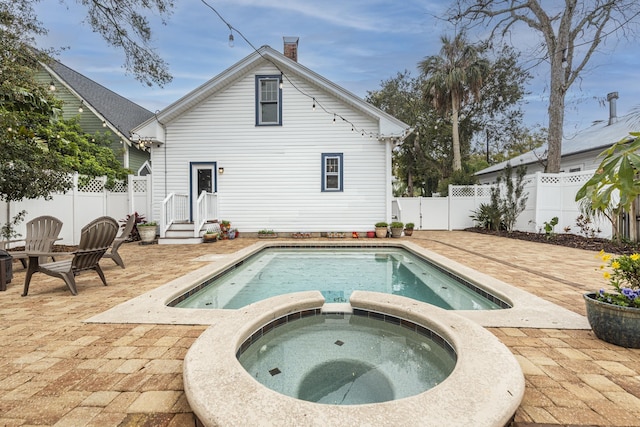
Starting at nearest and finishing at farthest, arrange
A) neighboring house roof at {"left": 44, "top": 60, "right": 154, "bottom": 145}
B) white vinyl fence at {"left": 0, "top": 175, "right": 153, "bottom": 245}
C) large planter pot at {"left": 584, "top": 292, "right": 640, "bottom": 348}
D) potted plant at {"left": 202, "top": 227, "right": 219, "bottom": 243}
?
large planter pot at {"left": 584, "top": 292, "right": 640, "bottom": 348} → white vinyl fence at {"left": 0, "top": 175, "right": 153, "bottom": 245} → potted plant at {"left": 202, "top": 227, "right": 219, "bottom": 243} → neighboring house roof at {"left": 44, "top": 60, "right": 154, "bottom": 145}

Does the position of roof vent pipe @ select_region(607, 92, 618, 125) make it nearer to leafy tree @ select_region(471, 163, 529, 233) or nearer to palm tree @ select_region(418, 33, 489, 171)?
palm tree @ select_region(418, 33, 489, 171)

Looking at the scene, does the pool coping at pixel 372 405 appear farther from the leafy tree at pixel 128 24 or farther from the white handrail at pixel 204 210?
the white handrail at pixel 204 210

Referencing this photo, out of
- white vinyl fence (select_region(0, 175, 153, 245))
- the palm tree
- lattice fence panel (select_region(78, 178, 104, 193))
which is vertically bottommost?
white vinyl fence (select_region(0, 175, 153, 245))

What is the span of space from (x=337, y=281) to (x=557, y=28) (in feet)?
48.1

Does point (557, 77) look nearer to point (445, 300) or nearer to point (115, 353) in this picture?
point (445, 300)

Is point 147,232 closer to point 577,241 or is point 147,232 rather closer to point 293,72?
point 293,72

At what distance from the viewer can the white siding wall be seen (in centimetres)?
1064

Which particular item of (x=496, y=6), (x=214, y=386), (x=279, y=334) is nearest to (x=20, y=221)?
(x=279, y=334)

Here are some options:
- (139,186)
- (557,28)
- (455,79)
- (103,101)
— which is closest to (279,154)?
(139,186)


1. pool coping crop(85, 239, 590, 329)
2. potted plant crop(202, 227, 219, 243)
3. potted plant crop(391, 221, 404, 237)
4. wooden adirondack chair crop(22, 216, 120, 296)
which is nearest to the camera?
pool coping crop(85, 239, 590, 329)

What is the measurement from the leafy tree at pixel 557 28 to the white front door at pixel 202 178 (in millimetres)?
11376

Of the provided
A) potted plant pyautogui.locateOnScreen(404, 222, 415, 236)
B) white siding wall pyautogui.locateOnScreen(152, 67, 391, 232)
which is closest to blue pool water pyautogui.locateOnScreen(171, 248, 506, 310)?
white siding wall pyautogui.locateOnScreen(152, 67, 391, 232)

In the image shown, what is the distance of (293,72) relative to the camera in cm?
1052

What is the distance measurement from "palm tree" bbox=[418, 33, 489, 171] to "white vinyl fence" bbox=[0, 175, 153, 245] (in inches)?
657
